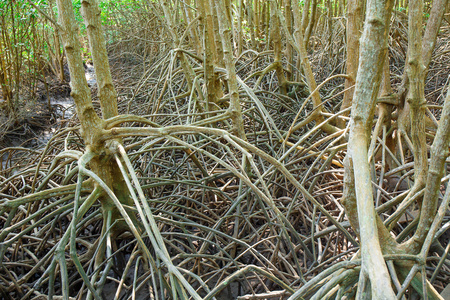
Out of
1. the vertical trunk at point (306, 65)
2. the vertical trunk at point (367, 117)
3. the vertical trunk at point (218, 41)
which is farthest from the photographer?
the vertical trunk at point (218, 41)

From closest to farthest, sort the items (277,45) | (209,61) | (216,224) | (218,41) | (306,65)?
(216,224) < (306,65) < (209,61) < (218,41) < (277,45)

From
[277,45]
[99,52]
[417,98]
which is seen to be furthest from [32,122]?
[417,98]

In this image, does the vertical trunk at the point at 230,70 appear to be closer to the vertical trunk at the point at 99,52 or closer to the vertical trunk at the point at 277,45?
the vertical trunk at the point at 99,52

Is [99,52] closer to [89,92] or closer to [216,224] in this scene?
[89,92]

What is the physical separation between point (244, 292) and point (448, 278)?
2.72 ft

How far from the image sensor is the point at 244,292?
161 centimetres

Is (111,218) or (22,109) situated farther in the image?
(22,109)

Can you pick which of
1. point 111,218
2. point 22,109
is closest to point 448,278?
point 111,218

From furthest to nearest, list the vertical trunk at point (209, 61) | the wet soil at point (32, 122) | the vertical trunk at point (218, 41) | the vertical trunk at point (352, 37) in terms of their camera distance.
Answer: the wet soil at point (32, 122) < the vertical trunk at point (218, 41) < the vertical trunk at point (209, 61) < the vertical trunk at point (352, 37)

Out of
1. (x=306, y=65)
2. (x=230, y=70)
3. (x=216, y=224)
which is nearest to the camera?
(x=216, y=224)

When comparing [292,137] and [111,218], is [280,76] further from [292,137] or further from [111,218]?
[111,218]

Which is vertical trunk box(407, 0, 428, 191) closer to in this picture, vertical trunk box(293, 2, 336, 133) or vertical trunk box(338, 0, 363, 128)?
vertical trunk box(338, 0, 363, 128)

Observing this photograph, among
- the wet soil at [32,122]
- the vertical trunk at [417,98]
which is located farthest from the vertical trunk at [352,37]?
the wet soil at [32,122]

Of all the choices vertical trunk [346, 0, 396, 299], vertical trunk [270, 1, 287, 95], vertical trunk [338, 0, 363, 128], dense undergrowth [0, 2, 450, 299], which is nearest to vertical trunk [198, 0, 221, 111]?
dense undergrowth [0, 2, 450, 299]
